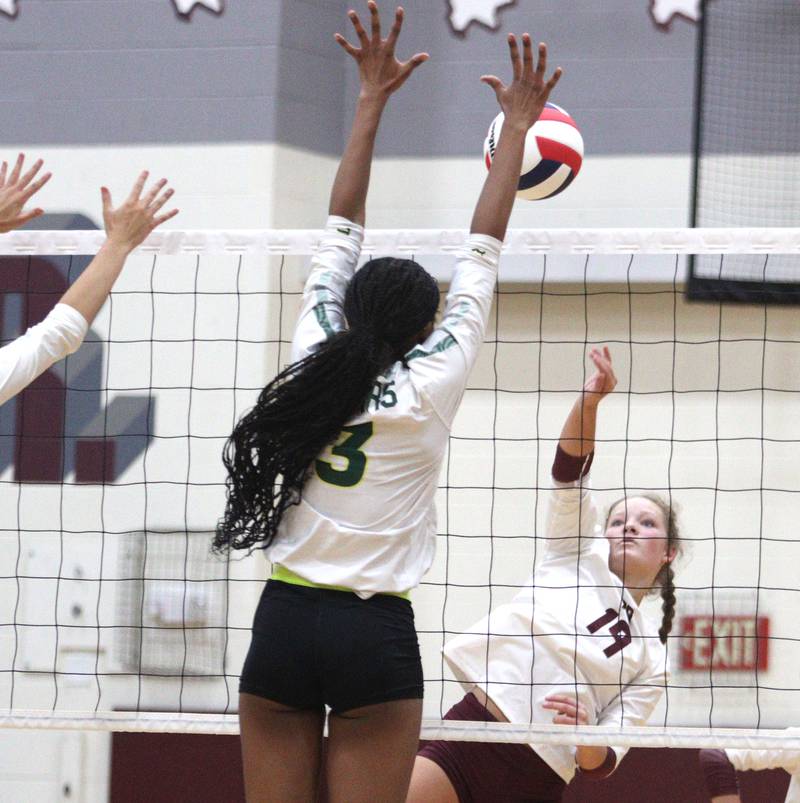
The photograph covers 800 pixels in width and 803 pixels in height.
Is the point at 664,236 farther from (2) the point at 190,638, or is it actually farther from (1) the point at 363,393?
(2) the point at 190,638

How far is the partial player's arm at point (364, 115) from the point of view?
262 centimetres

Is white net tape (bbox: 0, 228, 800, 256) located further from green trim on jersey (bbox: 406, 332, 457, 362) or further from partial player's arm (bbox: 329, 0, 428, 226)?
green trim on jersey (bbox: 406, 332, 457, 362)

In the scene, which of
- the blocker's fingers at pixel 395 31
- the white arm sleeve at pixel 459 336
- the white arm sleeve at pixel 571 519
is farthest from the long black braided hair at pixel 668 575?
the blocker's fingers at pixel 395 31

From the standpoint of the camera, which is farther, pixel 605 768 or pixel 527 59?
pixel 605 768

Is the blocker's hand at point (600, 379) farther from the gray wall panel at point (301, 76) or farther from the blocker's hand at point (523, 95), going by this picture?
the gray wall panel at point (301, 76)

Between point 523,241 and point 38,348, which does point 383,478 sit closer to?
point 38,348

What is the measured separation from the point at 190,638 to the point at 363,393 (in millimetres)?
3897

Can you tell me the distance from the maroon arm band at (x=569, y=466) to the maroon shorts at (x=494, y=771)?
72 cm

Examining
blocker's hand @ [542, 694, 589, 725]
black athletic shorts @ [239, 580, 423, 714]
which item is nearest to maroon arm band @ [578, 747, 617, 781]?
blocker's hand @ [542, 694, 589, 725]

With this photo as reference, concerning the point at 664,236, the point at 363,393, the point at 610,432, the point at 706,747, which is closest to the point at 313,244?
the point at 664,236

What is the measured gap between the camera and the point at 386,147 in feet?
20.3

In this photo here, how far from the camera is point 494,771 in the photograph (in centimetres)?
343

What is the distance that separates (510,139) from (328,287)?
1.63ft

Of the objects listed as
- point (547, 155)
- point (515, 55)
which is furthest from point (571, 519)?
point (515, 55)
